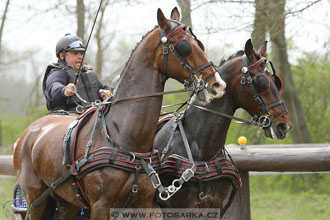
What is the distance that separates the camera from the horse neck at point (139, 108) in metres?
3.94

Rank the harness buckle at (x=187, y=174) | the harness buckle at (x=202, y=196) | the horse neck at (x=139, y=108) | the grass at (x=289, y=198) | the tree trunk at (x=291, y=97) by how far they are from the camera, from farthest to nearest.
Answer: the tree trunk at (x=291, y=97), the grass at (x=289, y=198), the harness buckle at (x=202, y=196), the harness buckle at (x=187, y=174), the horse neck at (x=139, y=108)

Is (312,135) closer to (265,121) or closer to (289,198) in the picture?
(289,198)

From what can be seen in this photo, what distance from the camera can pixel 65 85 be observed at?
501cm

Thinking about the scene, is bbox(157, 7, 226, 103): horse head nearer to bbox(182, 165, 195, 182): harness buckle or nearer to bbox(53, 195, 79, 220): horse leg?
bbox(182, 165, 195, 182): harness buckle

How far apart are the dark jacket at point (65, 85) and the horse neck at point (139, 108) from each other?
3.46 ft

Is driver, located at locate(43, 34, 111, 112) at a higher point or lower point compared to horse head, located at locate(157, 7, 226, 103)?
lower

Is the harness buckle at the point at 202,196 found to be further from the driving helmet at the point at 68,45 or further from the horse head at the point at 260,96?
the driving helmet at the point at 68,45

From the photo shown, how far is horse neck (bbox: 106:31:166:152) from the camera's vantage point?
394 centimetres

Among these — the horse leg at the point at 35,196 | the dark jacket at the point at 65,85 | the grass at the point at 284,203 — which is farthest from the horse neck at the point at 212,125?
the grass at the point at 284,203

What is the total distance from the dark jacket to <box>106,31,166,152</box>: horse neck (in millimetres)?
1055

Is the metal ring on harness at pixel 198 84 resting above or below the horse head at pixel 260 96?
above

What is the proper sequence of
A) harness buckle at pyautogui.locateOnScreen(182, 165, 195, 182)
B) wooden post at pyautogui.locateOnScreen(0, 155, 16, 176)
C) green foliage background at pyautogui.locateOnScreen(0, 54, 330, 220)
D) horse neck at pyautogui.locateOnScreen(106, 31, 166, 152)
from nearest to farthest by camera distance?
horse neck at pyautogui.locateOnScreen(106, 31, 166, 152)
harness buckle at pyautogui.locateOnScreen(182, 165, 195, 182)
wooden post at pyautogui.locateOnScreen(0, 155, 16, 176)
green foliage background at pyautogui.locateOnScreen(0, 54, 330, 220)

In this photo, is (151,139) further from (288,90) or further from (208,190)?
(288,90)

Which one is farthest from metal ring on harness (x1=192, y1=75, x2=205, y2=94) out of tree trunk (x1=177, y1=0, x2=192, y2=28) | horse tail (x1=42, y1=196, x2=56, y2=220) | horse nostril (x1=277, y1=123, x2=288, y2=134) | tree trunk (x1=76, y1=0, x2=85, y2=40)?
tree trunk (x1=76, y1=0, x2=85, y2=40)
